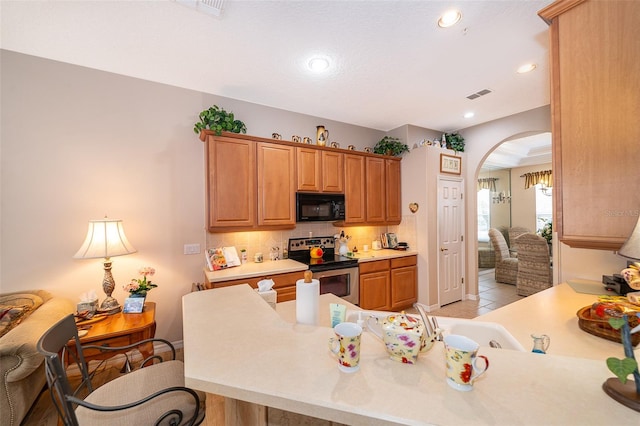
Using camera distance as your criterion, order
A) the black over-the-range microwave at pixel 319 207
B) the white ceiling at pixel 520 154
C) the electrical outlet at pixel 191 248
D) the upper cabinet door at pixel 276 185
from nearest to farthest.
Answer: the electrical outlet at pixel 191 248, the upper cabinet door at pixel 276 185, the black over-the-range microwave at pixel 319 207, the white ceiling at pixel 520 154

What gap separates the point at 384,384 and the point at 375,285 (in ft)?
9.40

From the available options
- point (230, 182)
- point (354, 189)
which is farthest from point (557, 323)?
point (230, 182)

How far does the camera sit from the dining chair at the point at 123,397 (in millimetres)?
→ 979

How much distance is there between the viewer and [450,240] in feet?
13.3

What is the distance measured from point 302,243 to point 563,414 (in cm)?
302

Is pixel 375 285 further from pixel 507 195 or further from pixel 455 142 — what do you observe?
pixel 507 195

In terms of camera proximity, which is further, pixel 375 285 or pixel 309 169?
pixel 375 285

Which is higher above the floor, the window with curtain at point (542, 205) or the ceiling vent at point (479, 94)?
the ceiling vent at point (479, 94)

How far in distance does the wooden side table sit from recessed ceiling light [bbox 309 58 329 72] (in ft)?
8.71

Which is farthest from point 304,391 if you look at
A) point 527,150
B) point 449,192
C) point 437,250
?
point 527,150

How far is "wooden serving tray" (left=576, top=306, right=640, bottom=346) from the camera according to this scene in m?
1.19

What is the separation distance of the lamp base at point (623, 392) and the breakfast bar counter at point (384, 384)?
0.6 inches

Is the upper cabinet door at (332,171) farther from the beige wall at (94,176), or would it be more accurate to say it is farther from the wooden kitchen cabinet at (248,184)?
the beige wall at (94,176)

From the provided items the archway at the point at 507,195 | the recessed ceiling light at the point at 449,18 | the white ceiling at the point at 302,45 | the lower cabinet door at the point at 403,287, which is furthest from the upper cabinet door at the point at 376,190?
the archway at the point at 507,195
